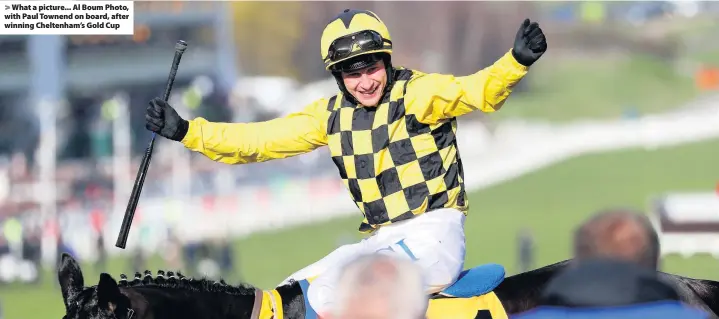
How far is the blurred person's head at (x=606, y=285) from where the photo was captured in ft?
8.19

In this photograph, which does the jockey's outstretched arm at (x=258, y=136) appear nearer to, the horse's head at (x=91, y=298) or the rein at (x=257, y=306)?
the rein at (x=257, y=306)

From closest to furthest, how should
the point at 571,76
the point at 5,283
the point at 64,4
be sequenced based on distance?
1. the point at 64,4
2. the point at 5,283
3. the point at 571,76

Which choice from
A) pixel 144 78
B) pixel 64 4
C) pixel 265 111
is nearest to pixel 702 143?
pixel 265 111

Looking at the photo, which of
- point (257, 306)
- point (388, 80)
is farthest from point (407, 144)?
point (257, 306)

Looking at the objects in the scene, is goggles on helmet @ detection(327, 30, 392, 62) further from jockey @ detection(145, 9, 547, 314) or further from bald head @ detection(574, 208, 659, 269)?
bald head @ detection(574, 208, 659, 269)

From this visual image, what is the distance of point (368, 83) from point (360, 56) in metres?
0.11

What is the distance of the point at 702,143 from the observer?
36.4 m

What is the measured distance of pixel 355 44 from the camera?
406 centimetres

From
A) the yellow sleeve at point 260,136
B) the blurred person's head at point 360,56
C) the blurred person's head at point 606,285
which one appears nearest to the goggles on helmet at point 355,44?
the blurred person's head at point 360,56

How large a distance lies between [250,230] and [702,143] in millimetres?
19072

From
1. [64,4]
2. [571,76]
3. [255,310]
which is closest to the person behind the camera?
[255,310]

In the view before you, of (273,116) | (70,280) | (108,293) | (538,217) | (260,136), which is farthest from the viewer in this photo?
(273,116)

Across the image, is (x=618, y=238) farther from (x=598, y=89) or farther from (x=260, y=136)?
(x=598, y=89)

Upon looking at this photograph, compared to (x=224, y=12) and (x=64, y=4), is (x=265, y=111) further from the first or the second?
(x=64, y=4)
